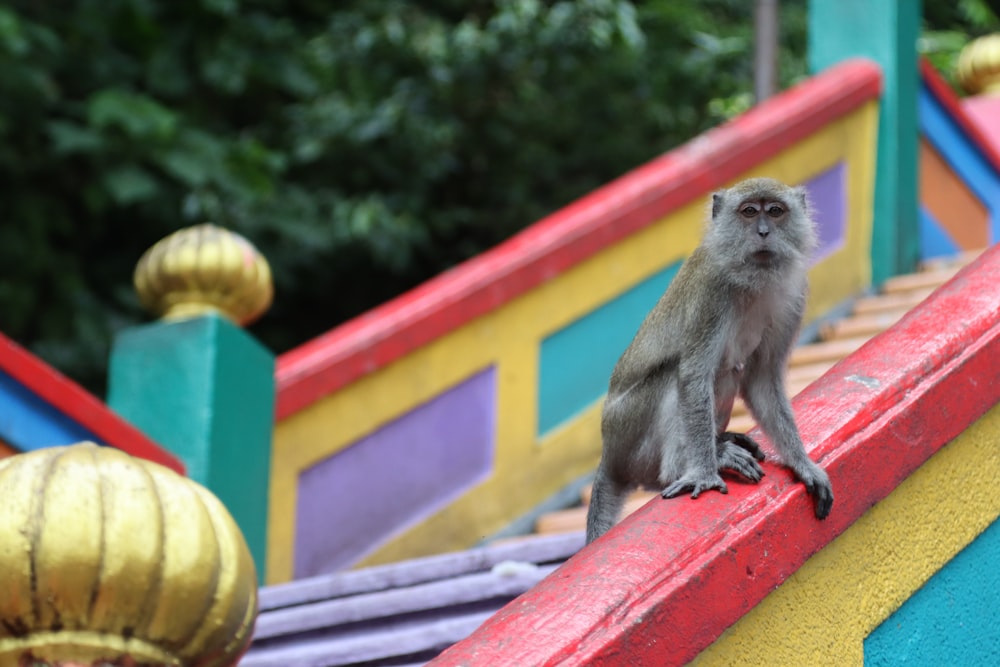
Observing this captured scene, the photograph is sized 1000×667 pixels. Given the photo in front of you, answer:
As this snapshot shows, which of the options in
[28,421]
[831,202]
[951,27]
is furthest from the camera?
[951,27]

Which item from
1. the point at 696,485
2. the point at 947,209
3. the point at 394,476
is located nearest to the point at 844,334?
the point at 947,209

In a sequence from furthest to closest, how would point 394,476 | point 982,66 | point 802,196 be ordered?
point 982,66
point 394,476
point 802,196

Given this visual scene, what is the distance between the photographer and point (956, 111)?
756cm

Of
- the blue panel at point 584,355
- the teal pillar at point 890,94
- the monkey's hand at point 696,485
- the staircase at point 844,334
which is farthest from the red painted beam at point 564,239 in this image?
the monkey's hand at point 696,485

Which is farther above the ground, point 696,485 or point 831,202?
point 831,202

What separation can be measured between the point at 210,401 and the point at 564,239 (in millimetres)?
1719

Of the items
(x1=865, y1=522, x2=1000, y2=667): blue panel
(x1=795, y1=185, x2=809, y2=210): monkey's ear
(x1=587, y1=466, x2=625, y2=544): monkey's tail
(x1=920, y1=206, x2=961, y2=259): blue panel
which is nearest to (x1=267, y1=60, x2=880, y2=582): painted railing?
(x1=920, y1=206, x2=961, y2=259): blue panel

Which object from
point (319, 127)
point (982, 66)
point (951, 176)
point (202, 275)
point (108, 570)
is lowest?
point (108, 570)

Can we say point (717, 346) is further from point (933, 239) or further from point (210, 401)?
point (933, 239)

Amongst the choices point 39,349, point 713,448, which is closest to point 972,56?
point 39,349

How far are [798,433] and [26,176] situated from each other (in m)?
7.36

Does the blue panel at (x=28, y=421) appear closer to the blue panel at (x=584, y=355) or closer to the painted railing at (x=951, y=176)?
the blue panel at (x=584, y=355)

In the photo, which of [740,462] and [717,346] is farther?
[717,346]

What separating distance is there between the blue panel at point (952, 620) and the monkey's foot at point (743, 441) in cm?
42
